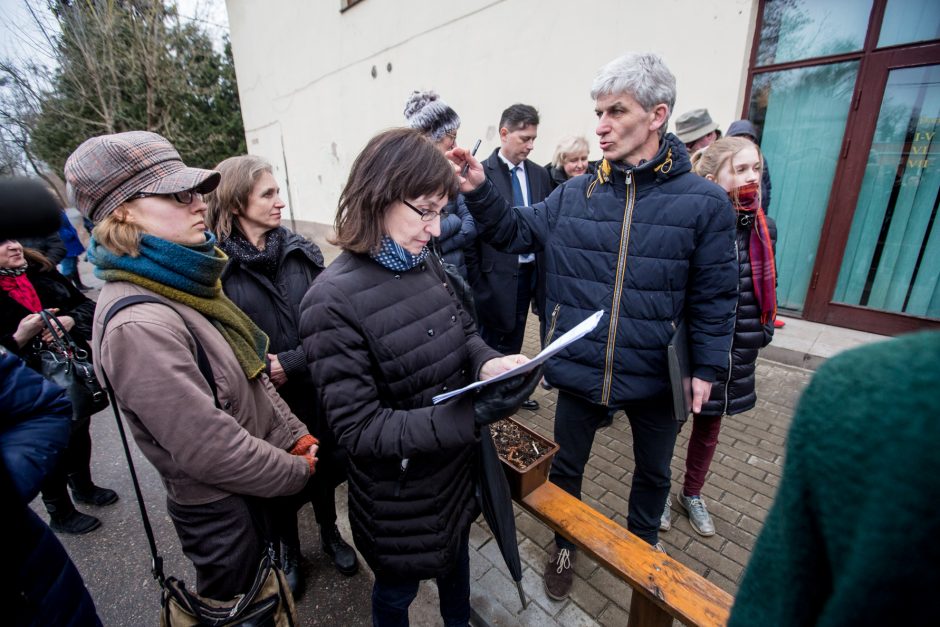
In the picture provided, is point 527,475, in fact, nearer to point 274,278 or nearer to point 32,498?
point 274,278

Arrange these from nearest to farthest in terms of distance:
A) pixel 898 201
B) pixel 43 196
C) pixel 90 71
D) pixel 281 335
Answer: pixel 43 196 < pixel 281 335 < pixel 898 201 < pixel 90 71

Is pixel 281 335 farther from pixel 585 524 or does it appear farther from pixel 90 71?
pixel 90 71

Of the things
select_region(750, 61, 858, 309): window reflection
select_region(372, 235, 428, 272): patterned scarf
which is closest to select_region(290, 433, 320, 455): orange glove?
select_region(372, 235, 428, 272): patterned scarf

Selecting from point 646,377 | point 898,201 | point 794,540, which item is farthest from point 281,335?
point 898,201

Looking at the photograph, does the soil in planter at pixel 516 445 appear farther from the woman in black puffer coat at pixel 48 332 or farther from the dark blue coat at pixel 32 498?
the woman in black puffer coat at pixel 48 332

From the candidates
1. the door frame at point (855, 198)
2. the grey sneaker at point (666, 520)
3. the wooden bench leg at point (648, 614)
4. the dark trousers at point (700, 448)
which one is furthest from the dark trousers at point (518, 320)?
the door frame at point (855, 198)

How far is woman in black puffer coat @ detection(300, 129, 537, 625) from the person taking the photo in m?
1.30

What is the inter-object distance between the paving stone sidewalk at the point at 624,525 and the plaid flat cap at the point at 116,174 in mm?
2097

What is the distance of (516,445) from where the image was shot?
2.21m

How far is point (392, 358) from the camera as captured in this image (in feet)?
4.53

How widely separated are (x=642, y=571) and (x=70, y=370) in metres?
2.82

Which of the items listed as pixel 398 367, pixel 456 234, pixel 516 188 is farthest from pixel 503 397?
pixel 516 188

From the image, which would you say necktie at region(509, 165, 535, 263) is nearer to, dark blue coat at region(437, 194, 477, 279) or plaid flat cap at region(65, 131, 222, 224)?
dark blue coat at region(437, 194, 477, 279)

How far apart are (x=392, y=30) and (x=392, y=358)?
9.66m
